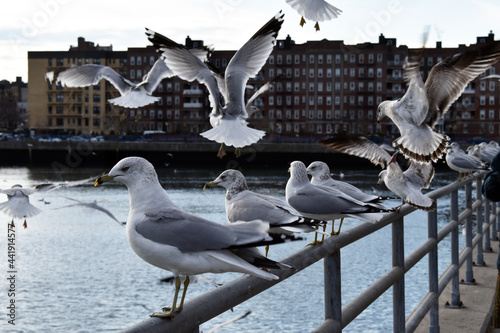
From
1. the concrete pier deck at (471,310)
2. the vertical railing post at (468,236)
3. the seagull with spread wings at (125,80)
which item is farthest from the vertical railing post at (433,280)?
the seagull with spread wings at (125,80)

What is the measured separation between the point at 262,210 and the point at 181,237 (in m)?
0.93

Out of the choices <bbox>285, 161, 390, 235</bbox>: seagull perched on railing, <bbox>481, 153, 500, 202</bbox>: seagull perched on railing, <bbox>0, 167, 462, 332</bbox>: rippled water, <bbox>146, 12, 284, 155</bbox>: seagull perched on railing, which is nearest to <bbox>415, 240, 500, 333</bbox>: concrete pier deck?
<bbox>481, 153, 500, 202</bbox>: seagull perched on railing

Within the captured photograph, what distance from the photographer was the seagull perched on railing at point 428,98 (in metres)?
5.71

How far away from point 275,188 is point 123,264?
20.9 meters

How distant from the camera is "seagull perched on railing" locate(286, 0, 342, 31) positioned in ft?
11.2

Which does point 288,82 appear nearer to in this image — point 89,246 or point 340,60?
point 340,60

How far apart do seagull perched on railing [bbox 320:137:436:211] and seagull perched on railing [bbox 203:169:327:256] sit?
3.32 ft

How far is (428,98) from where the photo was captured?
6.25 m

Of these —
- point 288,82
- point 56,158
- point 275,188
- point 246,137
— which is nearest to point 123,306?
point 246,137

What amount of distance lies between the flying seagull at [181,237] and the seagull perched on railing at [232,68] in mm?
3519

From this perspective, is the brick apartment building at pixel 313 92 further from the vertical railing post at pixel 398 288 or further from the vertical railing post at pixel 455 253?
the vertical railing post at pixel 398 288

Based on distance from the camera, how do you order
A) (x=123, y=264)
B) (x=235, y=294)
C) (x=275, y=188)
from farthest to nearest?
(x=275, y=188) → (x=123, y=264) → (x=235, y=294)

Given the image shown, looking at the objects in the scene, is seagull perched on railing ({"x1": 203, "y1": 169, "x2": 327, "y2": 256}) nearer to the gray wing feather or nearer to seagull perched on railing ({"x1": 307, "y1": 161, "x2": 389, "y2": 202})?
the gray wing feather

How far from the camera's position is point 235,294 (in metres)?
2.18
